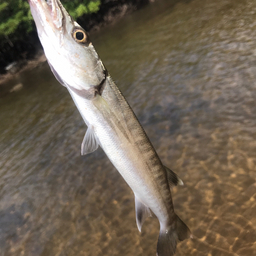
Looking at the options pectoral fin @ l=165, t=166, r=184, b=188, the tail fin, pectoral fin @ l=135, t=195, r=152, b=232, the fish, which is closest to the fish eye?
the fish

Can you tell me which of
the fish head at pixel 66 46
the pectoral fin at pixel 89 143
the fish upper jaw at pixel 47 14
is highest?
the fish upper jaw at pixel 47 14

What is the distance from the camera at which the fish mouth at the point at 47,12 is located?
1.76 metres

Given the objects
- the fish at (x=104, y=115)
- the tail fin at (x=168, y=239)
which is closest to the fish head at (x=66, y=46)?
the fish at (x=104, y=115)

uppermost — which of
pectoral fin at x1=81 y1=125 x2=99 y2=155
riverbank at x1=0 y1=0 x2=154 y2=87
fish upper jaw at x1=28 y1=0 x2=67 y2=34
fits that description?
fish upper jaw at x1=28 y1=0 x2=67 y2=34

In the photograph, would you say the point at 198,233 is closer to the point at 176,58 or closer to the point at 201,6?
the point at 176,58

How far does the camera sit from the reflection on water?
373 centimetres

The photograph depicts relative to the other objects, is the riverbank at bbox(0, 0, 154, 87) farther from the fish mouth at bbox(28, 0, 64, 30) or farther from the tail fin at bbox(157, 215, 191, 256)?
the tail fin at bbox(157, 215, 191, 256)

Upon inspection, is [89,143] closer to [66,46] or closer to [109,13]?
[66,46]

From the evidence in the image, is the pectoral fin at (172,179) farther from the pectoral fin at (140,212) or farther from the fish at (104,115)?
the pectoral fin at (140,212)

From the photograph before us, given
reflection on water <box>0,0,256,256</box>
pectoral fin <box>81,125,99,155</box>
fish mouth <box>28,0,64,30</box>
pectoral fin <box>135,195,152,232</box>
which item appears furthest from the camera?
reflection on water <box>0,0,256,256</box>

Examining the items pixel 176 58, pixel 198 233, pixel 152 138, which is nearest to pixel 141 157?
pixel 198 233

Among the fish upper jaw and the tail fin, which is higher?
the fish upper jaw

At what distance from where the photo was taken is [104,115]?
2.19 meters

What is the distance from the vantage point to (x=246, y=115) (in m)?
4.98
